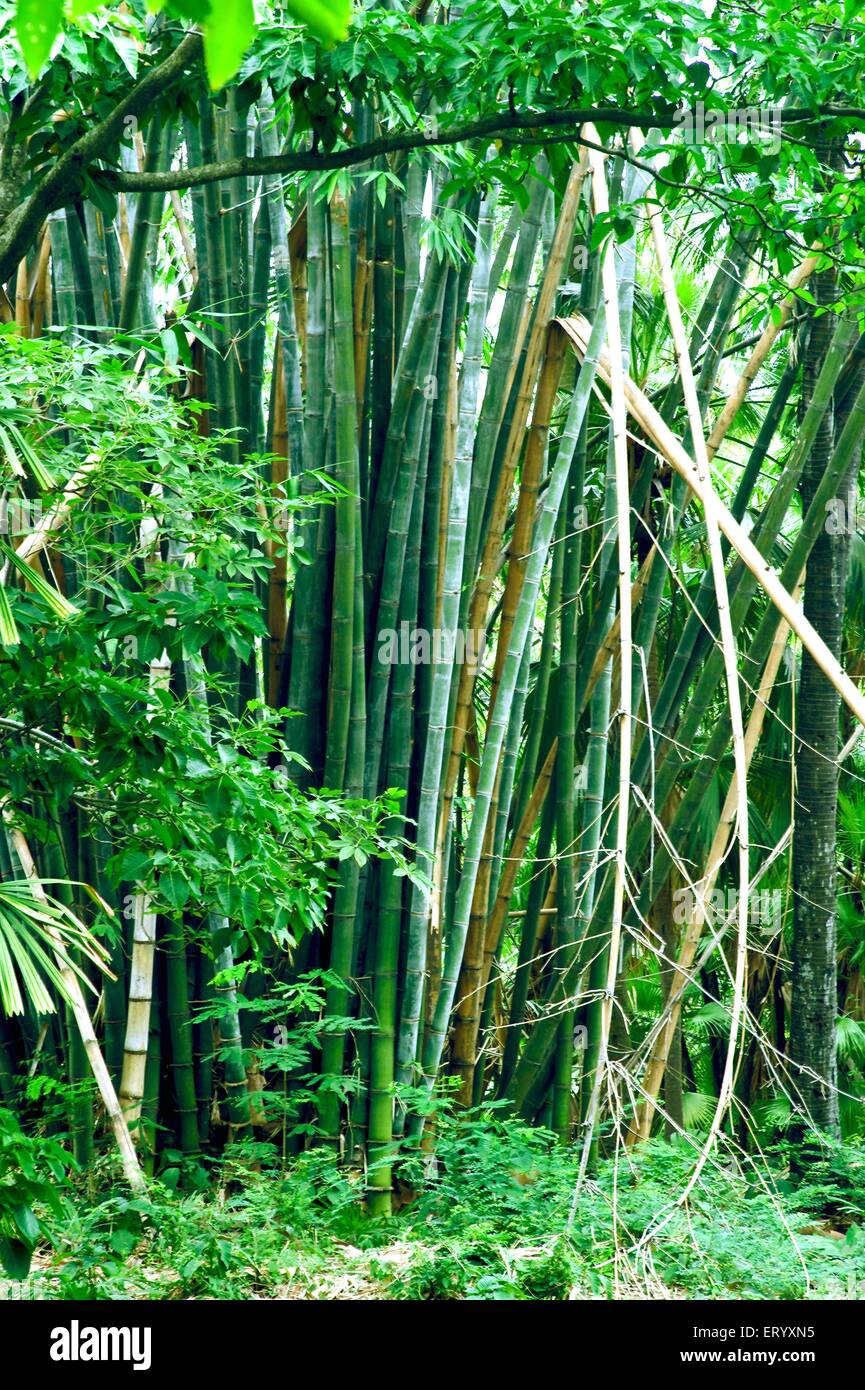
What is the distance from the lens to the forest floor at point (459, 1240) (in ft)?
7.91

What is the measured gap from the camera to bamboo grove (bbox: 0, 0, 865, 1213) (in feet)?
6.29

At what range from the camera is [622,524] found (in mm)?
2404

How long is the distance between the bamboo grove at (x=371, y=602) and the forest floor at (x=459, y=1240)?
17 centimetres

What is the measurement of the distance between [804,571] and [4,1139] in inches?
130

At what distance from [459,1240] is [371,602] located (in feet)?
5.38

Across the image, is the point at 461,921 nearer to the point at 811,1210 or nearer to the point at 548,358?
the point at 811,1210

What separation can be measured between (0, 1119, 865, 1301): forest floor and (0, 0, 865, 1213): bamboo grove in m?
0.17

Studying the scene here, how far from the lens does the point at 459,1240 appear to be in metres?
2.56

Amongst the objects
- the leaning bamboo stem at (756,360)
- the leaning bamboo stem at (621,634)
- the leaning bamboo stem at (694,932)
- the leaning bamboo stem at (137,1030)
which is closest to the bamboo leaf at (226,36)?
the leaning bamboo stem at (621,634)

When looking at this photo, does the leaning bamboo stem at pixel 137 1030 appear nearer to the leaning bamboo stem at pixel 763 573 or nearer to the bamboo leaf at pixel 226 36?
the leaning bamboo stem at pixel 763 573

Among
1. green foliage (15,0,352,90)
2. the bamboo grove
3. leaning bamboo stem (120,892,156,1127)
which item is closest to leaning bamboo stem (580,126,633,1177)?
the bamboo grove

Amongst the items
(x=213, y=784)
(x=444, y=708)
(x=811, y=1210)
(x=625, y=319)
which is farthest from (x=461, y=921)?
(x=625, y=319)

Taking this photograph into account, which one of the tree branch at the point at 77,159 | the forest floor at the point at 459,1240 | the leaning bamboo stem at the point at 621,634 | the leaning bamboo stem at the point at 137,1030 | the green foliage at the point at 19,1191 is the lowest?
the forest floor at the point at 459,1240

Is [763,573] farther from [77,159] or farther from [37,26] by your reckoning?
[37,26]
